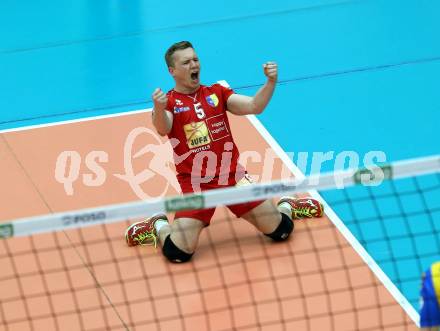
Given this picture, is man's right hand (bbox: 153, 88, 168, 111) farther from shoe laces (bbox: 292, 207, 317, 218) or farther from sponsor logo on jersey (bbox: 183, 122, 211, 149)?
shoe laces (bbox: 292, 207, 317, 218)

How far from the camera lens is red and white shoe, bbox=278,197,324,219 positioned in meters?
6.26

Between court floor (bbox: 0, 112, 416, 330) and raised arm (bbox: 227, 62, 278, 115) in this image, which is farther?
raised arm (bbox: 227, 62, 278, 115)

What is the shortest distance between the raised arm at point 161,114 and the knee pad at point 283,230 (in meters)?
1.03

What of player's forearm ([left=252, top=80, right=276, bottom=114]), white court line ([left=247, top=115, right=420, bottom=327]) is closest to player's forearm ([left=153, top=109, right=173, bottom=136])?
player's forearm ([left=252, top=80, right=276, bottom=114])

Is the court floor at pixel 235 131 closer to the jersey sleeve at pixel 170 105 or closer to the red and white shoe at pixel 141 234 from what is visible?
the red and white shoe at pixel 141 234

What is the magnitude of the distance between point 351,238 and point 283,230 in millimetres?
496

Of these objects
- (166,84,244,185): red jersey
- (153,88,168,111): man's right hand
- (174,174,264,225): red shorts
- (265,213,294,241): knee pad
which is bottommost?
(265,213,294,241): knee pad

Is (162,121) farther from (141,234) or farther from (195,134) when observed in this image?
(141,234)

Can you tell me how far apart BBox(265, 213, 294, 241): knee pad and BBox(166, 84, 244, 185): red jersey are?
0.46 meters

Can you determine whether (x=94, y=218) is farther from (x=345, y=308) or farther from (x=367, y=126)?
(x=367, y=126)

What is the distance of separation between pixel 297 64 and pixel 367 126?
5.41 ft

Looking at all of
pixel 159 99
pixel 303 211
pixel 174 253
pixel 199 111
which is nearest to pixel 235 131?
pixel 303 211

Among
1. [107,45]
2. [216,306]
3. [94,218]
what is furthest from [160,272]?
[107,45]

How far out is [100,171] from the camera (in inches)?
282
